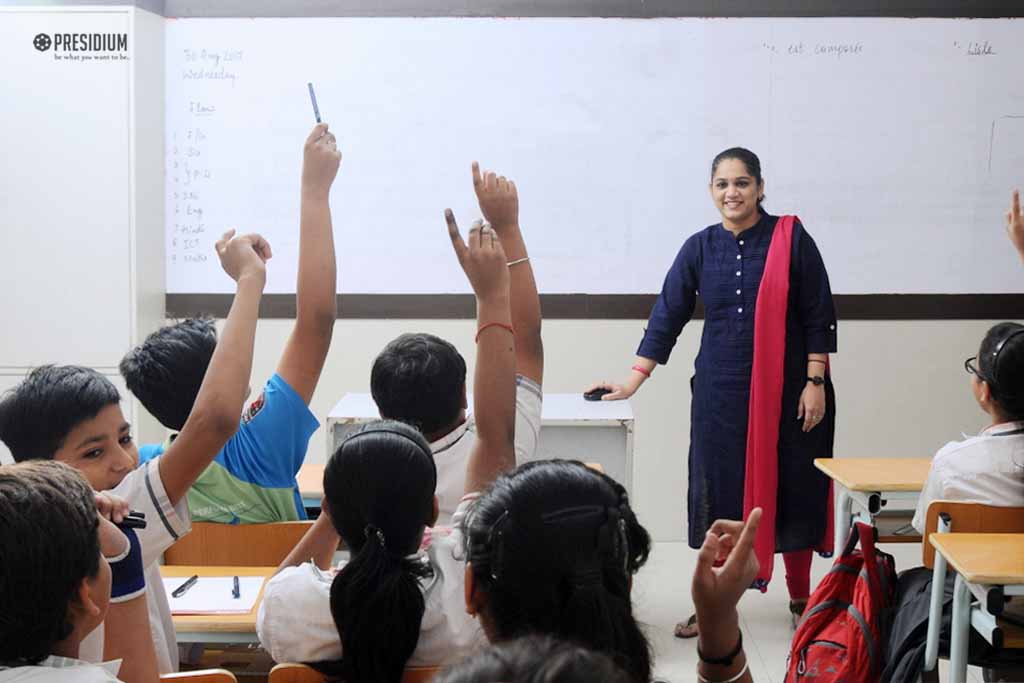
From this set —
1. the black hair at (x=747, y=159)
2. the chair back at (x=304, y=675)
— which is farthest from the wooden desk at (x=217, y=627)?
the black hair at (x=747, y=159)

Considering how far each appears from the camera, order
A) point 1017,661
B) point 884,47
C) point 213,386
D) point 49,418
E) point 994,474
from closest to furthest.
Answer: point 213,386
point 49,418
point 1017,661
point 994,474
point 884,47

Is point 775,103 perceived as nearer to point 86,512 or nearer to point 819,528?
point 819,528

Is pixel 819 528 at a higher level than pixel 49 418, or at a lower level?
lower

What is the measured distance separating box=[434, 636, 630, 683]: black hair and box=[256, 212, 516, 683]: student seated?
2.42 ft

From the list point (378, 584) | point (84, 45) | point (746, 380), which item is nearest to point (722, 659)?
point (378, 584)

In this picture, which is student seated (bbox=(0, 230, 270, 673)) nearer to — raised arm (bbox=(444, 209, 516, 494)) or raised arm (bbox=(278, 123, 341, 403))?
raised arm (bbox=(278, 123, 341, 403))

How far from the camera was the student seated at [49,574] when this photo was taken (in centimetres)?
118

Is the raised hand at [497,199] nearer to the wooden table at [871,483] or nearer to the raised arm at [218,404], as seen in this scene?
the raised arm at [218,404]

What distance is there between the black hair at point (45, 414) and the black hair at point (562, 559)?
2.75ft

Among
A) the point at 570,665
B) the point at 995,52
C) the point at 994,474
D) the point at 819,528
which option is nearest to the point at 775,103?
the point at 995,52

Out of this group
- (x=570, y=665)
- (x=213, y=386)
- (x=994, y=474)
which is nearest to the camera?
(x=570, y=665)

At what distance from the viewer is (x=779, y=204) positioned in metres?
4.56

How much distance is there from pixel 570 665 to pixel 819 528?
3.22m

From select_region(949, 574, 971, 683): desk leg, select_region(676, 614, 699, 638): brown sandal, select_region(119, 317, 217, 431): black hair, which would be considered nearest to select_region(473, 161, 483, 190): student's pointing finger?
select_region(119, 317, 217, 431): black hair
